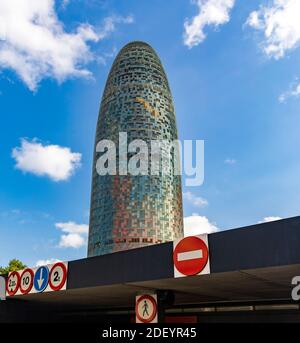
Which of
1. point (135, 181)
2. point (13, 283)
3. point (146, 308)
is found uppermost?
point (135, 181)

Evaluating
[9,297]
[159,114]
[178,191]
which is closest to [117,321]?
[9,297]

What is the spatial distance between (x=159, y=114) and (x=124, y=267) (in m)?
90.9

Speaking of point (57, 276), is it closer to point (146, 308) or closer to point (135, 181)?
point (146, 308)

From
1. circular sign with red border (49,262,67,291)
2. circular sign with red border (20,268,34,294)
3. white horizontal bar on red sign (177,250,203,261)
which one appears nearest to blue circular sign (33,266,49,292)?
circular sign with red border (49,262,67,291)

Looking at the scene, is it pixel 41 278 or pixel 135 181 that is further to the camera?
pixel 135 181

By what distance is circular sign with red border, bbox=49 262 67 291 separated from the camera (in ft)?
64.5

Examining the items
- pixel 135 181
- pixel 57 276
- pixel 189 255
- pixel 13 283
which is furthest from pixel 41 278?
pixel 135 181

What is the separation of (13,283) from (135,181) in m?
73.8

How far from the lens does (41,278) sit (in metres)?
20.9

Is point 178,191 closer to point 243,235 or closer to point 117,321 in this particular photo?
point 117,321

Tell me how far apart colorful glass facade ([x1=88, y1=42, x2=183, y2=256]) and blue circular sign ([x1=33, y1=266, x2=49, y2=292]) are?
7103 cm

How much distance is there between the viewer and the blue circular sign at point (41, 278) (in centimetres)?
2067

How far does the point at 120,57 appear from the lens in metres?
117

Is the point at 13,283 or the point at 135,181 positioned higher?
the point at 135,181
